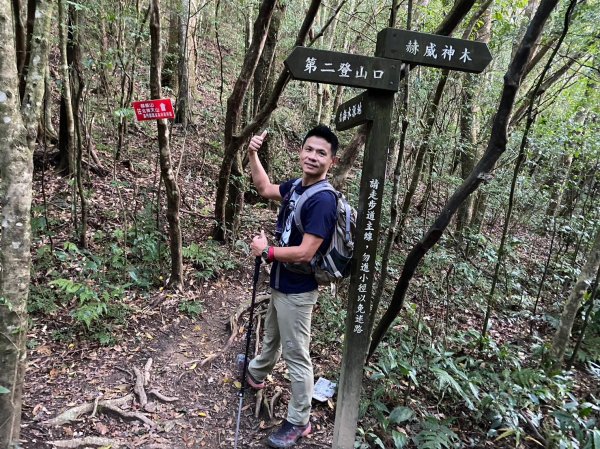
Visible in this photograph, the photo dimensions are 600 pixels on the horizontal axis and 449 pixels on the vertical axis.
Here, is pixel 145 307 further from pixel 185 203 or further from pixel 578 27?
pixel 578 27

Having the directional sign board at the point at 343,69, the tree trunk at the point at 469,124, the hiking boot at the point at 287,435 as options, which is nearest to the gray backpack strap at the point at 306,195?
the directional sign board at the point at 343,69

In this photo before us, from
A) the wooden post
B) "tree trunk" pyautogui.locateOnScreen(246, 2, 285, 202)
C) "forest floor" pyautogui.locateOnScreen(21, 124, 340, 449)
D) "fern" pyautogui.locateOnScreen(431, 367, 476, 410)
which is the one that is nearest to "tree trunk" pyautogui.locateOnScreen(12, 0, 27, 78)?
"forest floor" pyautogui.locateOnScreen(21, 124, 340, 449)

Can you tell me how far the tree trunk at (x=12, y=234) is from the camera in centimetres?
271

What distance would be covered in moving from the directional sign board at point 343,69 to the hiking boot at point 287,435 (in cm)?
304

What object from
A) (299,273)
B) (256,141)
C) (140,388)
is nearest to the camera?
(299,273)

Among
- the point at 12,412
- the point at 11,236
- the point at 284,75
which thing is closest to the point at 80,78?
the point at 284,75

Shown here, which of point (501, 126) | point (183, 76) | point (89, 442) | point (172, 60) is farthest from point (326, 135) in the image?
point (172, 60)

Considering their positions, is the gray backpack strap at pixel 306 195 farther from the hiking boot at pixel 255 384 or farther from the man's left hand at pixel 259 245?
the hiking boot at pixel 255 384

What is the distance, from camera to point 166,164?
5418 mm

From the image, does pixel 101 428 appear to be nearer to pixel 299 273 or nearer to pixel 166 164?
pixel 299 273

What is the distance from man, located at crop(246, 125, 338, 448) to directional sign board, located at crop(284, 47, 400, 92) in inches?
17.9

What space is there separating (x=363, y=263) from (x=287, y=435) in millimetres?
1782

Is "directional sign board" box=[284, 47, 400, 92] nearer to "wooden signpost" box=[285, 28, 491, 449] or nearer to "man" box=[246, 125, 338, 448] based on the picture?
"wooden signpost" box=[285, 28, 491, 449]

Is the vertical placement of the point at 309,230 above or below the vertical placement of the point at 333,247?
above
